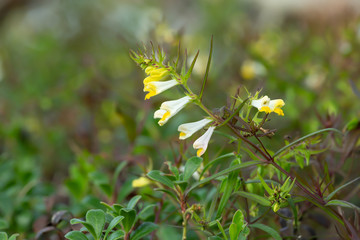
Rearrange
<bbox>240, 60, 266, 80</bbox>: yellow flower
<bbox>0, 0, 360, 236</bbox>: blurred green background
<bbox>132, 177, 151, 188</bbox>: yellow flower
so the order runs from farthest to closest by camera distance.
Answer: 1. <bbox>240, 60, 266, 80</bbox>: yellow flower
2. <bbox>0, 0, 360, 236</bbox>: blurred green background
3. <bbox>132, 177, 151, 188</bbox>: yellow flower

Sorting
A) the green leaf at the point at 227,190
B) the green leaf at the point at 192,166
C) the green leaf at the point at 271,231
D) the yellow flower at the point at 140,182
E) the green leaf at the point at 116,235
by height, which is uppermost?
the yellow flower at the point at 140,182

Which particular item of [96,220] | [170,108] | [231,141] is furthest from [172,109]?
[96,220]

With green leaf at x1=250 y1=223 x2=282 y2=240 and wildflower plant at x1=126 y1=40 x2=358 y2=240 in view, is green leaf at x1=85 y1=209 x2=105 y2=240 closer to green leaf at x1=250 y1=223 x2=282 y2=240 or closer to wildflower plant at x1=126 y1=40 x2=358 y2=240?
wildflower plant at x1=126 y1=40 x2=358 y2=240

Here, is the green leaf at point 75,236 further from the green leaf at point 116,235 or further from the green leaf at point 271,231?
the green leaf at point 271,231

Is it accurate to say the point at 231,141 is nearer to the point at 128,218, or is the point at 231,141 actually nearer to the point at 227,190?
the point at 227,190

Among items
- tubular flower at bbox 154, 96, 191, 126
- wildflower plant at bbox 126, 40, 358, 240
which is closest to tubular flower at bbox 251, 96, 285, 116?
wildflower plant at bbox 126, 40, 358, 240

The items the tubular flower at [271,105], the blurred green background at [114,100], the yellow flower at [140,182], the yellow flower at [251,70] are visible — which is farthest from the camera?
the yellow flower at [251,70]

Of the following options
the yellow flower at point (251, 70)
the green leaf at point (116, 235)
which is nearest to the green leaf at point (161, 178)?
the green leaf at point (116, 235)

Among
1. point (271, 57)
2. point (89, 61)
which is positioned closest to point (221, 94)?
point (271, 57)
